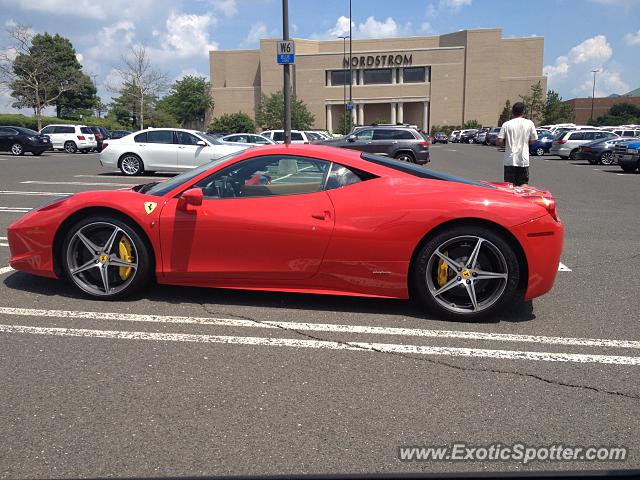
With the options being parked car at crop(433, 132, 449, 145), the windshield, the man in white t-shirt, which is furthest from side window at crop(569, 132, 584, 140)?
parked car at crop(433, 132, 449, 145)

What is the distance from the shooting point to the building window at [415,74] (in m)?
78.6

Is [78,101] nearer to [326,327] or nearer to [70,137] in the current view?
[70,137]

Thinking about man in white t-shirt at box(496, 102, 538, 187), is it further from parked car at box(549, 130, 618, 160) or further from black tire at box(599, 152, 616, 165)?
parked car at box(549, 130, 618, 160)

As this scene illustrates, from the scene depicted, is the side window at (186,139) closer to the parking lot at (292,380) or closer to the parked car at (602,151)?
the parking lot at (292,380)

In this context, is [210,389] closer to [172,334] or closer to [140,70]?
[172,334]

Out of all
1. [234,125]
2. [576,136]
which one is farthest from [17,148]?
[234,125]

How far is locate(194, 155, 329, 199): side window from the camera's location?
4.38m

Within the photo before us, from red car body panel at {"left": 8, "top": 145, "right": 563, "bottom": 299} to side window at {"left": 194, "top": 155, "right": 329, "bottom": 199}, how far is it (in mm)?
68

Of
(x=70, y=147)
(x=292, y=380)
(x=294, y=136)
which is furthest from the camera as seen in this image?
(x=70, y=147)

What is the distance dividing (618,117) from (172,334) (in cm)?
8544

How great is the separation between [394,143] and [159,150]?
28.4 feet

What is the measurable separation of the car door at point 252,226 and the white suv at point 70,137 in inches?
1193

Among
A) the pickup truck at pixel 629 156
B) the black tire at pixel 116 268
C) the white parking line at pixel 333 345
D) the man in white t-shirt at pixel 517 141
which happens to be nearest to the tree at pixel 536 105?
the pickup truck at pixel 629 156

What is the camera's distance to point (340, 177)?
4.30 meters
